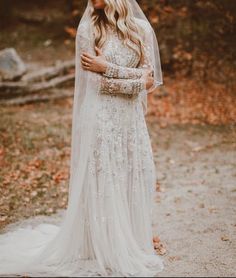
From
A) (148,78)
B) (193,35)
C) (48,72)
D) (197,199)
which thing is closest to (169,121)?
(48,72)

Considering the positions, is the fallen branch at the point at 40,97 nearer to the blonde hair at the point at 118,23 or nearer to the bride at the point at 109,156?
the bride at the point at 109,156

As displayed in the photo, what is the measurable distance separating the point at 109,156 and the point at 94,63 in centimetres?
81

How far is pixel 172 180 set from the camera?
8.09m

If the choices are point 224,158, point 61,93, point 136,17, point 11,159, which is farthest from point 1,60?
point 136,17

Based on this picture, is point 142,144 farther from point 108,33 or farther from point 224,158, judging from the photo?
point 224,158

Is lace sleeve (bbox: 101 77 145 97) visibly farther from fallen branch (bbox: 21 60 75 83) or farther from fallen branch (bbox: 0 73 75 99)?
fallen branch (bbox: 21 60 75 83)

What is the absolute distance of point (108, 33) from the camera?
14.2ft

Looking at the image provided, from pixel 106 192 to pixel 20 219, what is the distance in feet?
7.34

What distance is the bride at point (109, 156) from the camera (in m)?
4.32

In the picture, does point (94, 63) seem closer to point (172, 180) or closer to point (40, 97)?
point (172, 180)

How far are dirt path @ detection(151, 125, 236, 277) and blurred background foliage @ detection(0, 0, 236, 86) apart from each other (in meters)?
3.90

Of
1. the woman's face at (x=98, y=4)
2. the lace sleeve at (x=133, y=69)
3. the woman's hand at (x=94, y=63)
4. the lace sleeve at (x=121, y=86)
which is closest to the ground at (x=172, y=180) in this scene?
the lace sleeve at (x=121, y=86)

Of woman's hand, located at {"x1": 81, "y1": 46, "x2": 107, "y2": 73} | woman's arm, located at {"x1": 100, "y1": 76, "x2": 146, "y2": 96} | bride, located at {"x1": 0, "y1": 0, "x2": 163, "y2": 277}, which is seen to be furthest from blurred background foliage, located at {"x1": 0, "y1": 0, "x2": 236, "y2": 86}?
woman's hand, located at {"x1": 81, "y1": 46, "x2": 107, "y2": 73}

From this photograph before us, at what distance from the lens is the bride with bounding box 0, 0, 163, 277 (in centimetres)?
432
